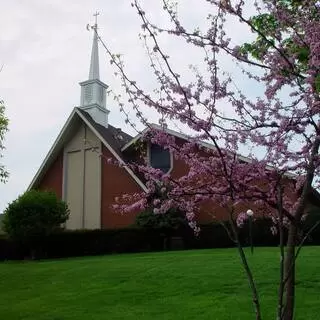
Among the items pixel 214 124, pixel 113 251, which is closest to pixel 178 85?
pixel 214 124

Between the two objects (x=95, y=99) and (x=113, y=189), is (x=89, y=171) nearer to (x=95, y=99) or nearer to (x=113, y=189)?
(x=113, y=189)

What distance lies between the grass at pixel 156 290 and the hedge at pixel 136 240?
6.18m

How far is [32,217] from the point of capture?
22.9 meters

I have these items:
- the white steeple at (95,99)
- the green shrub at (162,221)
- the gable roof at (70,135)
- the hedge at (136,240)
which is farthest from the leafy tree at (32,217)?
the white steeple at (95,99)

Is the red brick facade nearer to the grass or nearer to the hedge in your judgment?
the hedge

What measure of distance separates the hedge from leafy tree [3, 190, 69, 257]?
2.95 ft

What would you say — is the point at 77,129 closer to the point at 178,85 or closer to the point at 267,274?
the point at 267,274

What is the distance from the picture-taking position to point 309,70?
5.21m

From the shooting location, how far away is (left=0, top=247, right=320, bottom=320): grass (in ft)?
30.9

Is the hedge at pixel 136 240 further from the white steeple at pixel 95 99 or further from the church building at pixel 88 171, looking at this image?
the white steeple at pixel 95 99

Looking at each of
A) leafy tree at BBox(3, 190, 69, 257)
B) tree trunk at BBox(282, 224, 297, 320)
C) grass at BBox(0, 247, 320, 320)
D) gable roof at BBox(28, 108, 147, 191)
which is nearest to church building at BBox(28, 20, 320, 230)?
gable roof at BBox(28, 108, 147, 191)

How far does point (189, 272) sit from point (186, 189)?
28.0 ft

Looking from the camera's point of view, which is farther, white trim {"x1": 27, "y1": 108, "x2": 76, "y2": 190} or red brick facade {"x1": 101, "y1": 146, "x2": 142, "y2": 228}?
white trim {"x1": 27, "y1": 108, "x2": 76, "y2": 190}

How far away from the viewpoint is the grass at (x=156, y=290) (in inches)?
370
